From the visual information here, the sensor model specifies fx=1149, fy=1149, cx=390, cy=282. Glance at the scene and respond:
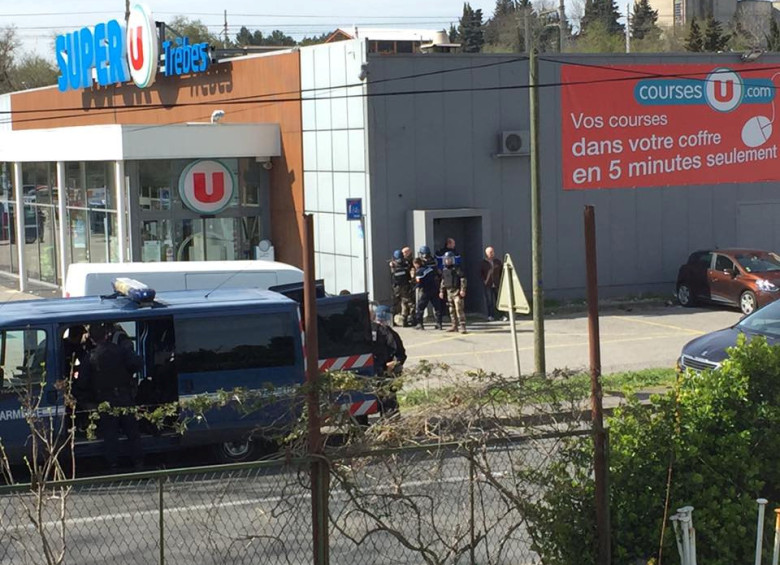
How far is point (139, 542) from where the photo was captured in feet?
29.7

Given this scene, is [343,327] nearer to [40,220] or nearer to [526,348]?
[526,348]

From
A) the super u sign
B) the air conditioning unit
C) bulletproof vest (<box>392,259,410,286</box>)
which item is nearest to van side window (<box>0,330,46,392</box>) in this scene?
bulletproof vest (<box>392,259,410,286</box>)

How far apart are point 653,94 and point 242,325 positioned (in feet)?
57.3

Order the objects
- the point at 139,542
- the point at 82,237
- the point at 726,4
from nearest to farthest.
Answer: the point at 139,542, the point at 82,237, the point at 726,4

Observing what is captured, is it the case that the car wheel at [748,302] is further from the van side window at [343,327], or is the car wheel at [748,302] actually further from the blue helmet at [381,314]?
the van side window at [343,327]

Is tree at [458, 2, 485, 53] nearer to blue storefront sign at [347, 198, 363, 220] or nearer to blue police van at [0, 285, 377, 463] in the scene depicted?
blue storefront sign at [347, 198, 363, 220]

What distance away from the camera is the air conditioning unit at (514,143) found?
25859 mm

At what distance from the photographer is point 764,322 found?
15109 millimetres

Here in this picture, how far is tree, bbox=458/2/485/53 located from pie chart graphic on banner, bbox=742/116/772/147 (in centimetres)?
7555

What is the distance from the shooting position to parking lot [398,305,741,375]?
779 inches

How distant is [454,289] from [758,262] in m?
6.97

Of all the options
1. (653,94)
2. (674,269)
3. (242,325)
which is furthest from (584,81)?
(242,325)

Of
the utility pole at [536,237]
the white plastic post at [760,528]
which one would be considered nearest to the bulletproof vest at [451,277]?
the utility pole at [536,237]

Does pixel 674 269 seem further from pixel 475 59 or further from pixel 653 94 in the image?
pixel 475 59
